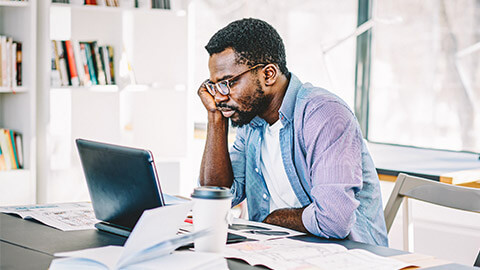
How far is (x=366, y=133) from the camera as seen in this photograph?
4.04 metres

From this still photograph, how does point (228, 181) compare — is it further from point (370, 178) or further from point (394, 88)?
point (394, 88)

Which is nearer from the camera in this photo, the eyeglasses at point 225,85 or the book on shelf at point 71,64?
the eyeglasses at point 225,85

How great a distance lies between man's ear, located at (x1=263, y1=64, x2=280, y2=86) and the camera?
6.96 ft

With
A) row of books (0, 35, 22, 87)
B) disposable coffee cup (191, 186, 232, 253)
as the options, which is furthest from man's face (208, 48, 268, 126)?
row of books (0, 35, 22, 87)

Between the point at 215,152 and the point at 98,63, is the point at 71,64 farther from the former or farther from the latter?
the point at 215,152

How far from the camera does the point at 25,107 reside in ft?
11.1

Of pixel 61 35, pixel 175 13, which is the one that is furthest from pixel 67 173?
pixel 175 13

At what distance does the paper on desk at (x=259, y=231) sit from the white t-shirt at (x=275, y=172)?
0.77 feet

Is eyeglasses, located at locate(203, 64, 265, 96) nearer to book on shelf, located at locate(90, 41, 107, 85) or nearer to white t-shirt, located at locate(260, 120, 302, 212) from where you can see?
white t-shirt, located at locate(260, 120, 302, 212)

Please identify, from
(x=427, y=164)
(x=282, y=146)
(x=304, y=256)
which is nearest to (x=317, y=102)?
(x=282, y=146)

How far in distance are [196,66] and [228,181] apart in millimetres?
2281

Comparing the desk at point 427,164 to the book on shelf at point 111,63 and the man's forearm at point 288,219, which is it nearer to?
the man's forearm at point 288,219

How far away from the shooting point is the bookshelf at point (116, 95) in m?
3.40

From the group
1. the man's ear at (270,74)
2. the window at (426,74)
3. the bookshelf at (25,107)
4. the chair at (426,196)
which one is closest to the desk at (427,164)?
the window at (426,74)
